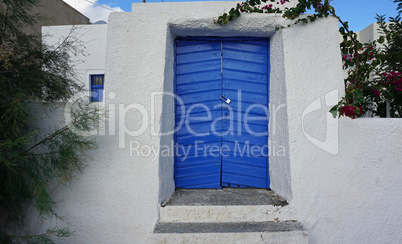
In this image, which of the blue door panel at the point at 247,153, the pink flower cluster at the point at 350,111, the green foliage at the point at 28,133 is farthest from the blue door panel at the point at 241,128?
the green foliage at the point at 28,133

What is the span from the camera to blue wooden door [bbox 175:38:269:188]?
9.65 ft

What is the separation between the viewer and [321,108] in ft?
8.53

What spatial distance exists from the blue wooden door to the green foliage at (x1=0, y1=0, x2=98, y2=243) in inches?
41.9

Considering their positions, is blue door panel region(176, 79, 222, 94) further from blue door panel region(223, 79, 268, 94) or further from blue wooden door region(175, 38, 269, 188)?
blue door panel region(223, 79, 268, 94)

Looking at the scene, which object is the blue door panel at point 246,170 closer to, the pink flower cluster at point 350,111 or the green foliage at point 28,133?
the pink flower cluster at point 350,111

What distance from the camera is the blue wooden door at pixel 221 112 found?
2.94 m

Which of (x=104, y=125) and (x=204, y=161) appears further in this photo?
(x=204, y=161)

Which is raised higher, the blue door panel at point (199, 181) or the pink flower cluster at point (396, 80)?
the pink flower cluster at point (396, 80)

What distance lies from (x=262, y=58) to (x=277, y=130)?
2.88 ft

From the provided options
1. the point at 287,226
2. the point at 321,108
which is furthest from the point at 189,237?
the point at 321,108

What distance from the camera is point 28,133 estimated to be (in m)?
2.26

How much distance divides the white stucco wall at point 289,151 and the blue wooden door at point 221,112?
320 millimetres

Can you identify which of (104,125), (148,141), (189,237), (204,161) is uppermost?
(104,125)

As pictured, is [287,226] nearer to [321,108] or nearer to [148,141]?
[321,108]
